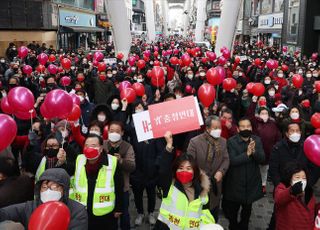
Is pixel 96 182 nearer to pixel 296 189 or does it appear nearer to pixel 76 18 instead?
pixel 296 189

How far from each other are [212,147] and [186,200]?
4.19 ft

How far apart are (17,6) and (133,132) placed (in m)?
22.3

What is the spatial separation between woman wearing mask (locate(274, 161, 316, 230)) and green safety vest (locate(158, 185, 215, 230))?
736 mm

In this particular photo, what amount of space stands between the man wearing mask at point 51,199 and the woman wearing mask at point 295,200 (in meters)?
1.78

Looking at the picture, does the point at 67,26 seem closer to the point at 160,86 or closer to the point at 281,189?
the point at 160,86

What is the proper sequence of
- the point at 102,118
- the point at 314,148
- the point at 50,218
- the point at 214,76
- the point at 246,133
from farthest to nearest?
the point at 214,76
the point at 102,118
the point at 246,133
the point at 314,148
the point at 50,218

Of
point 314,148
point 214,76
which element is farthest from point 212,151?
point 214,76

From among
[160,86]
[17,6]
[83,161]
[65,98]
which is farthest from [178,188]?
[17,6]

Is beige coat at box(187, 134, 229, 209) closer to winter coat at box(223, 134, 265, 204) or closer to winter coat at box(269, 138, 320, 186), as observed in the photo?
winter coat at box(223, 134, 265, 204)

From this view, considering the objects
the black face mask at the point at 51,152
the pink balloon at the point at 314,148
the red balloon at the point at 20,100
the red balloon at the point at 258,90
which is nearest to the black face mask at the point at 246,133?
the pink balloon at the point at 314,148

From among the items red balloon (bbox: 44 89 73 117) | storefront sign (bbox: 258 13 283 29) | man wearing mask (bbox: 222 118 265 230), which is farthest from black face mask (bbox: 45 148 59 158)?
storefront sign (bbox: 258 13 283 29)

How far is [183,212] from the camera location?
3.30 m

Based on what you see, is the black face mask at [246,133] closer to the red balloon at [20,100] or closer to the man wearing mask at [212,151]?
the man wearing mask at [212,151]

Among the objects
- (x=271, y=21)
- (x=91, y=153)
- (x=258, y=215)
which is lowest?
(x=258, y=215)
